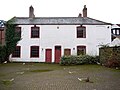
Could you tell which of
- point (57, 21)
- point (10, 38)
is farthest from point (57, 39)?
point (10, 38)

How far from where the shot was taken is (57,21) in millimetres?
36375

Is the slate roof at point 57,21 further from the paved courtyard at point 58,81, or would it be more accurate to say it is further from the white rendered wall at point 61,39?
the paved courtyard at point 58,81

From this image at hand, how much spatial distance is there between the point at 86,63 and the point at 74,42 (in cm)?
518

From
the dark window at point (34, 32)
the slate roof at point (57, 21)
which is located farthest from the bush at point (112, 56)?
the dark window at point (34, 32)

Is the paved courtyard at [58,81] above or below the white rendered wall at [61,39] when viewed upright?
below

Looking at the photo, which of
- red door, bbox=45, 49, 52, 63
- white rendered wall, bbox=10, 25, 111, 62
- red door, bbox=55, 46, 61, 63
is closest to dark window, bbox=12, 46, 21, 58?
white rendered wall, bbox=10, 25, 111, 62

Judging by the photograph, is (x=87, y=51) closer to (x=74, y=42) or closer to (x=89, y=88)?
(x=74, y=42)

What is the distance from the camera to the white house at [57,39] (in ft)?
115

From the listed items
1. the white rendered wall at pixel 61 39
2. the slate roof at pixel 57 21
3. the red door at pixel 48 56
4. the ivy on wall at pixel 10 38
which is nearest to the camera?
the ivy on wall at pixel 10 38

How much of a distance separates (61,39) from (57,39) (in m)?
0.58

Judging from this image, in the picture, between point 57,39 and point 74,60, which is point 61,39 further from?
point 74,60

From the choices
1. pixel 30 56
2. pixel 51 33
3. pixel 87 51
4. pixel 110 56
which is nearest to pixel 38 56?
pixel 30 56

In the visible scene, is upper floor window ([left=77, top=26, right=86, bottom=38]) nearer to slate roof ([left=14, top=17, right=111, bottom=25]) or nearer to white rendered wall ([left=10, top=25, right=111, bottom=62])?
white rendered wall ([left=10, top=25, right=111, bottom=62])

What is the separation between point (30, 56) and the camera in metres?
35.3
